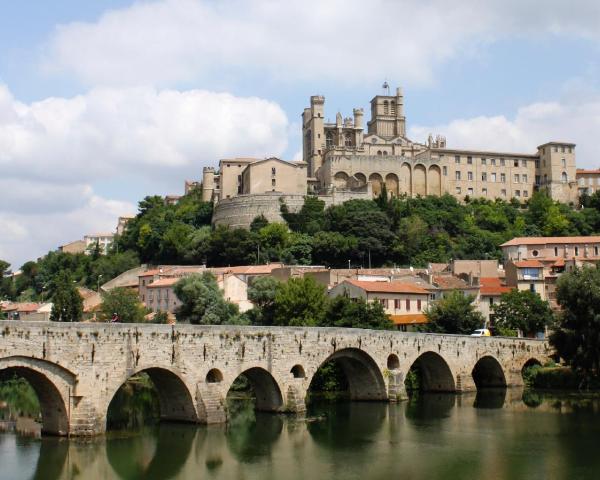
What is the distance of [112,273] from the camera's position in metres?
101

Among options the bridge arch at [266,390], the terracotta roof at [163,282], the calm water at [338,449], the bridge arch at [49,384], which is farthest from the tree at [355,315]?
the terracotta roof at [163,282]

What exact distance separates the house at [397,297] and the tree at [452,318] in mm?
1540

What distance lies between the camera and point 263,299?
61.0m

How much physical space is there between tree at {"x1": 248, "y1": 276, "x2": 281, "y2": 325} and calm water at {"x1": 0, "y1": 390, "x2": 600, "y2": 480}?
18144 mm

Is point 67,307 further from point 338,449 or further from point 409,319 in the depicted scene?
point 338,449

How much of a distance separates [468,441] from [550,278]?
40.3 m

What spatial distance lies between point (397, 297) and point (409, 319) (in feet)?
8.92

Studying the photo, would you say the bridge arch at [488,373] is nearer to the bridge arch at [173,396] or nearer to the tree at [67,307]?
the bridge arch at [173,396]

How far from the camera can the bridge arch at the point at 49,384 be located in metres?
27.3

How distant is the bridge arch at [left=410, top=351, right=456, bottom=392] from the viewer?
48469 mm

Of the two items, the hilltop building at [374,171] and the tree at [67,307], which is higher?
the hilltop building at [374,171]

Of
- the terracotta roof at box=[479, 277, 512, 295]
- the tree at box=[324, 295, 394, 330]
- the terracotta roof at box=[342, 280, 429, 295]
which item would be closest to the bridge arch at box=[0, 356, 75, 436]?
the tree at box=[324, 295, 394, 330]

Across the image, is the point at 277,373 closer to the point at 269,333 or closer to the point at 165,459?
the point at 269,333

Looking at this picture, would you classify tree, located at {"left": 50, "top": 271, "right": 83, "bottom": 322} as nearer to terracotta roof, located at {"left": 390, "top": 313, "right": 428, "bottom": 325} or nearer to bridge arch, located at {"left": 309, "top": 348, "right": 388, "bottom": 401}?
terracotta roof, located at {"left": 390, "top": 313, "right": 428, "bottom": 325}
